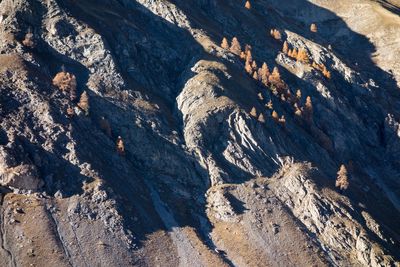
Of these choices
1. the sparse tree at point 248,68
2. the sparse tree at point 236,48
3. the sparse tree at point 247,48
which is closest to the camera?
the sparse tree at point 248,68

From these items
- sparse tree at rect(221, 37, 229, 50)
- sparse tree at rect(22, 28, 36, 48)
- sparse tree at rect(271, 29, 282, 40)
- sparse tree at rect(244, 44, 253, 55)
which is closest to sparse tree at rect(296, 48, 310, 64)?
sparse tree at rect(271, 29, 282, 40)

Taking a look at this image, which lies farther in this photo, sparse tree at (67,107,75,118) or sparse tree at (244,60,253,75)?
sparse tree at (244,60,253,75)

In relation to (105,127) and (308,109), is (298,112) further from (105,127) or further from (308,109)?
(105,127)

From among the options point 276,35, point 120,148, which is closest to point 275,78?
point 276,35

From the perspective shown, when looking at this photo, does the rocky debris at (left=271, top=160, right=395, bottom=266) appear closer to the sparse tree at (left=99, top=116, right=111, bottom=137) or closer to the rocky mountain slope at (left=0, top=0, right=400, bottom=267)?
the rocky mountain slope at (left=0, top=0, right=400, bottom=267)

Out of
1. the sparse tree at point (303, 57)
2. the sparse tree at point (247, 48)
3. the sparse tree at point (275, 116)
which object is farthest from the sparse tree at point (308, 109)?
the sparse tree at point (247, 48)

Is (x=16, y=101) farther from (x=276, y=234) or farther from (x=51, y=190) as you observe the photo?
(x=276, y=234)

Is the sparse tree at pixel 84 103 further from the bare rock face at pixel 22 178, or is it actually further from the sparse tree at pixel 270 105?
the sparse tree at pixel 270 105

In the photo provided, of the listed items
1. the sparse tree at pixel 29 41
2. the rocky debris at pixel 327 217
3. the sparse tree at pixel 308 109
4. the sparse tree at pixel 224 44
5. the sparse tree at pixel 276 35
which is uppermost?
the sparse tree at pixel 29 41
